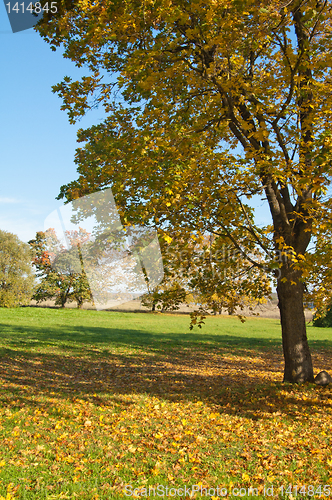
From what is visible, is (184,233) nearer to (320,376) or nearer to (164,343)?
(320,376)

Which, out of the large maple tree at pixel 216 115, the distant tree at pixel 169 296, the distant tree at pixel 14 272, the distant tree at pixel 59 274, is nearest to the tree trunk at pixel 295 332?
the large maple tree at pixel 216 115

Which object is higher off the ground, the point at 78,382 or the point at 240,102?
the point at 240,102

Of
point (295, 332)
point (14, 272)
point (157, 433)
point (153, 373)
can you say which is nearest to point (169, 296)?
point (295, 332)

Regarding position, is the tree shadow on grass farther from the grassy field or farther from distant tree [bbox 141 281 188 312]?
distant tree [bbox 141 281 188 312]

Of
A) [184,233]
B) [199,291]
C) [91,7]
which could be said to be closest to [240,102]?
[184,233]

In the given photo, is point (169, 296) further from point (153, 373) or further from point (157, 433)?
point (153, 373)

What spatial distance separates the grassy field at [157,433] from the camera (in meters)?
3.73

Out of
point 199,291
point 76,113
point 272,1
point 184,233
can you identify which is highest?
point 272,1

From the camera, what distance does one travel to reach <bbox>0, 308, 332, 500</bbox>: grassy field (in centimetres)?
373

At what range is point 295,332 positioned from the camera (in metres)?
7.25

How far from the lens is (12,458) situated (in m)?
4.21

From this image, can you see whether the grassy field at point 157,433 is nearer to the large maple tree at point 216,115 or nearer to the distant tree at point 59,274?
the large maple tree at point 216,115

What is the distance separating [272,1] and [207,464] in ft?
23.8

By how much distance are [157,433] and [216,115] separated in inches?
254
